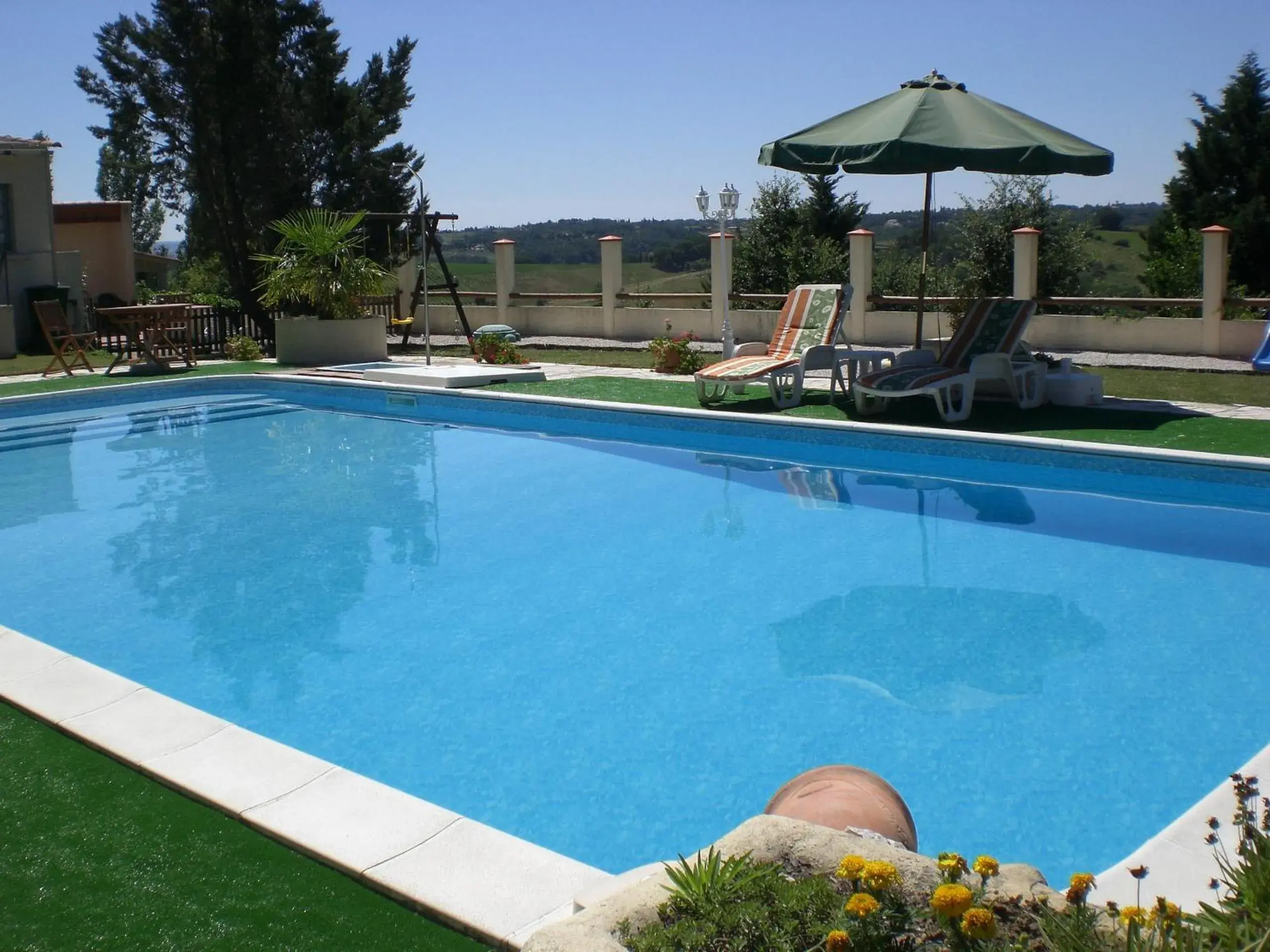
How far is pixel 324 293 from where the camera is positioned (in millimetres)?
16219

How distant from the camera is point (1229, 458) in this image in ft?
26.5

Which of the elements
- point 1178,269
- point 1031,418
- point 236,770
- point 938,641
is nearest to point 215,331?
point 1031,418

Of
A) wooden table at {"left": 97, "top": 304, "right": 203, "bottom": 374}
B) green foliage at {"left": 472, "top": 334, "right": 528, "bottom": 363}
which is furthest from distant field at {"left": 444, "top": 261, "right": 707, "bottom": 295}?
green foliage at {"left": 472, "top": 334, "right": 528, "bottom": 363}

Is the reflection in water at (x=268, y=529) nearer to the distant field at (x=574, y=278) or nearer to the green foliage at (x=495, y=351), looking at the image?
the green foliage at (x=495, y=351)

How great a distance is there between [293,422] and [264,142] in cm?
1063

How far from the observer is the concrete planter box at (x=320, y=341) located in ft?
53.5

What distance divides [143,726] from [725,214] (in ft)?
37.7

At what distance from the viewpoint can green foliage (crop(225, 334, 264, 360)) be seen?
55.8 ft

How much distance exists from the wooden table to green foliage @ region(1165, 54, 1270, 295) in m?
22.4

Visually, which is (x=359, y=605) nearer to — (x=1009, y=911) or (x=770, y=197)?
(x=1009, y=911)

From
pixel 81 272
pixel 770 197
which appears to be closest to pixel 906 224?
pixel 770 197

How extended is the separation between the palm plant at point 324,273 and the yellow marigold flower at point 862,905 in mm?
15278

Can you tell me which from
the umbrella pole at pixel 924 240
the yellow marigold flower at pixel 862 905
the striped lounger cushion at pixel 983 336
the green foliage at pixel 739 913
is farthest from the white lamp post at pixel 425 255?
the yellow marigold flower at pixel 862 905

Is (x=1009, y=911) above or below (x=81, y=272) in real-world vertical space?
below
